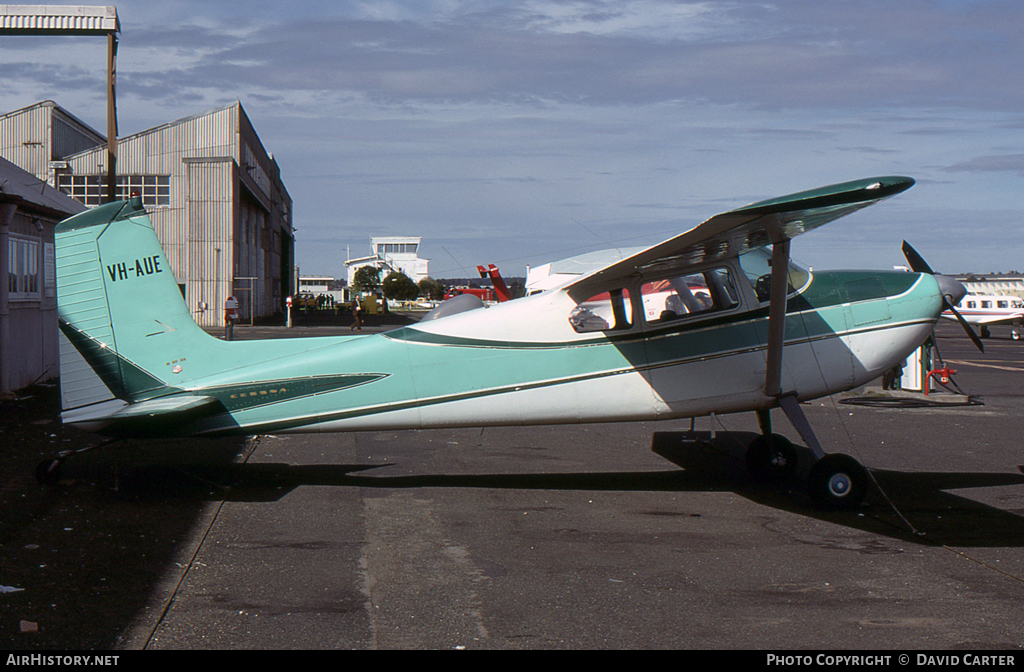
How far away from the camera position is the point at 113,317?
710 centimetres

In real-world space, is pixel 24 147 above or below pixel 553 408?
above

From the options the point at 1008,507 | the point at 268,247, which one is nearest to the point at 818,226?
the point at 1008,507

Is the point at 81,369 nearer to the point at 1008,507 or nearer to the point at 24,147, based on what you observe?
the point at 1008,507

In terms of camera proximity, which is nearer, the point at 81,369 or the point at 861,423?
the point at 81,369

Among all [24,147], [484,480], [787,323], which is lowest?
[484,480]

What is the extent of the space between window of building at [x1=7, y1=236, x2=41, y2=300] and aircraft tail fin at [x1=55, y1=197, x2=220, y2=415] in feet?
25.9

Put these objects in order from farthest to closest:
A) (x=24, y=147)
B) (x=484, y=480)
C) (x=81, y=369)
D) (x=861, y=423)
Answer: (x=24, y=147) < (x=861, y=423) < (x=484, y=480) < (x=81, y=369)

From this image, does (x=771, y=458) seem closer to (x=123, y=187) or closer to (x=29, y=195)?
(x=29, y=195)

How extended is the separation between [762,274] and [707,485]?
2.01 metres

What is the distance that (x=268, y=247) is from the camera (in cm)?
6938

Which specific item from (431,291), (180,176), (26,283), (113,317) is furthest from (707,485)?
→ (431,291)

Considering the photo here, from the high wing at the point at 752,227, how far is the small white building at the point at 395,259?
154 metres
